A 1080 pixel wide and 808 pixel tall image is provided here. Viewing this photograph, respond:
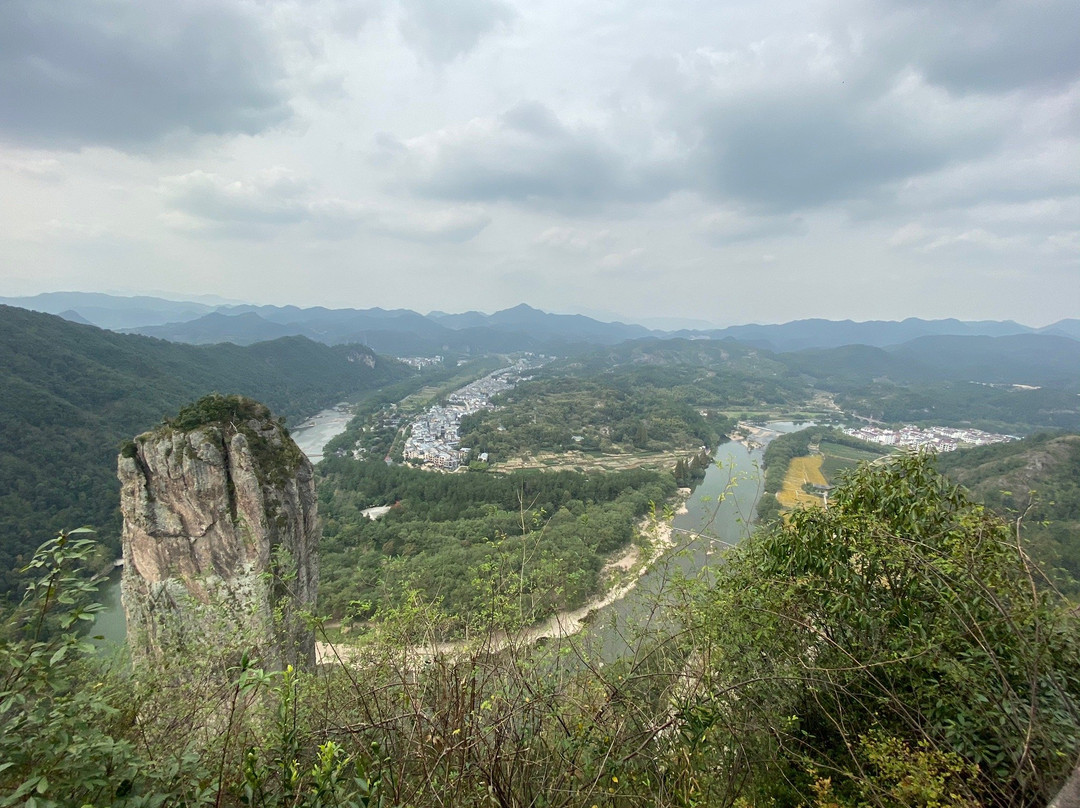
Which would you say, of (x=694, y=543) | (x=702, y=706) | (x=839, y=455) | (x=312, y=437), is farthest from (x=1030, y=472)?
(x=312, y=437)

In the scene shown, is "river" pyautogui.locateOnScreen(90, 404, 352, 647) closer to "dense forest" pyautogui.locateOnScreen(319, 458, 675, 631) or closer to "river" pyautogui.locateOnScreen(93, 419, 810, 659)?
"river" pyautogui.locateOnScreen(93, 419, 810, 659)

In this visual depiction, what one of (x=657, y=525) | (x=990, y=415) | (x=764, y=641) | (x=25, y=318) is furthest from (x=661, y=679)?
(x=990, y=415)

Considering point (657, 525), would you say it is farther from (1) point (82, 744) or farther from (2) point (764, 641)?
(1) point (82, 744)

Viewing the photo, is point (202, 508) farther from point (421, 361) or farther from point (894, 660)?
point (421, 361)

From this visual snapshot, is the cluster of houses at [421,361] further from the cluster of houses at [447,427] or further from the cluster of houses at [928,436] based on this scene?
the cluster of houses at [928,436]

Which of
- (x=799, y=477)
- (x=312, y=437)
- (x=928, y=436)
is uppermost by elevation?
(x=928, y=436)

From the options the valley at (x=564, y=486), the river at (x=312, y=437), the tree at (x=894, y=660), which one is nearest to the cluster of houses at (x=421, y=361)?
the valley at (x=564, y=486)
